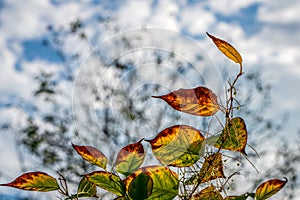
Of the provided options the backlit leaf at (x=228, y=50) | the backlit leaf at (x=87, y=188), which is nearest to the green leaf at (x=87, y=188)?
the backlit leaf at (x=87, y=188)

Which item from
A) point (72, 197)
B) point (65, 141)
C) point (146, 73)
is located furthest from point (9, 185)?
point (65, 141)

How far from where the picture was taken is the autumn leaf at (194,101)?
260 millimetres

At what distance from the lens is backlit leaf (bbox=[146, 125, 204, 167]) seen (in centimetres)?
26

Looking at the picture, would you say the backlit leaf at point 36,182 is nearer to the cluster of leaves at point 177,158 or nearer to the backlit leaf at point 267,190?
the cluster of leaves at point 177,158

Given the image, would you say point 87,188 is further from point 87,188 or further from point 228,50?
point 228,50

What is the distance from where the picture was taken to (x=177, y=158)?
10.6 inches

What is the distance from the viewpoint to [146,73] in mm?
370

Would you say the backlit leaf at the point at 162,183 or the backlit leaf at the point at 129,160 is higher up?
the backlit leaf at the point at 129,160

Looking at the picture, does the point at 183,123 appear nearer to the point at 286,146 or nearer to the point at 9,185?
the point at 9,185

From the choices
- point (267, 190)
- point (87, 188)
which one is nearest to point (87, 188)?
point (87, 188)

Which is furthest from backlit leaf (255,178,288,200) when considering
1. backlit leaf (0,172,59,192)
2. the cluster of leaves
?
backlit leaf (0,172,59,192)

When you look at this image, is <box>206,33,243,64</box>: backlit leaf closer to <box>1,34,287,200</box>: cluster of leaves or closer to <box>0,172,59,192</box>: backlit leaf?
<box>1,34,287,200</box>: cluster of leaves

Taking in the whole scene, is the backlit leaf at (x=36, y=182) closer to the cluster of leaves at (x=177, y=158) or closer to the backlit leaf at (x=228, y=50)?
the cluster of leaves at (x=177, y=158)

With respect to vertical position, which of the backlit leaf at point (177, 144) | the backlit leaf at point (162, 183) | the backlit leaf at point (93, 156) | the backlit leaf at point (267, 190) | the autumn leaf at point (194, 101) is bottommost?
the backlit leaf at point (267, 190)
